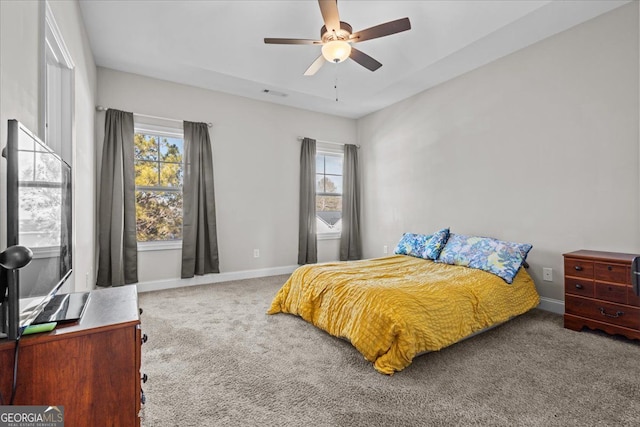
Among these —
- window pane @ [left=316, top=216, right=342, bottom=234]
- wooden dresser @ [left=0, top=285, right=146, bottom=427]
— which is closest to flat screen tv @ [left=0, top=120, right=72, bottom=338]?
wooden dresser @ [left=0, top=285, right=146, bottom=427]

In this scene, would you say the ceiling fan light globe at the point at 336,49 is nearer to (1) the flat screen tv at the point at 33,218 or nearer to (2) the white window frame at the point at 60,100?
(2) the white window frame at the point at 60,100

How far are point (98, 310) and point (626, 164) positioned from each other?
3.84 meters

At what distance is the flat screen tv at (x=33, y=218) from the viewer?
90cm

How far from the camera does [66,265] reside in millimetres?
1521

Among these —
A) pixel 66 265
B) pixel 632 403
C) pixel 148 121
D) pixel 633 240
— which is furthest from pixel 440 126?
pixel 66 265

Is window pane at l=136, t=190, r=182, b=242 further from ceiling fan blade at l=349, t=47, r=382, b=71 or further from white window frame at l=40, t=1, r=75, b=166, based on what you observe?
ceiling fan blade at l=349, t=47, r=382, b=71

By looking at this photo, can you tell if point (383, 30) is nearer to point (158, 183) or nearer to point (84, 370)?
point (84, 370)

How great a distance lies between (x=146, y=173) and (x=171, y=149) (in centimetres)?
46

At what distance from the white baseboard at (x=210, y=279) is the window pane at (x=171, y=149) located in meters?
1.61

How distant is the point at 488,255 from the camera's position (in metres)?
3.07

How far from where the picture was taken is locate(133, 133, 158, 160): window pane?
4023 mm

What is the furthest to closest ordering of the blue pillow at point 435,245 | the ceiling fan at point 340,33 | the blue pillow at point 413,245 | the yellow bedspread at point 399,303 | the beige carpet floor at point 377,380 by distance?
the blue pillow at point 413,245 < the blue pillow at point 435,245 < the ceiling fan at point 340,33 < the yellow bedspread at point 399,303 < the beige carpet floor at point 377,380

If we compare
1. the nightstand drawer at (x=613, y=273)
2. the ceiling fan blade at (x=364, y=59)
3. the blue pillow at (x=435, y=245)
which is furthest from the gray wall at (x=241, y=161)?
the nightstand drawer at (x=613, y=273)

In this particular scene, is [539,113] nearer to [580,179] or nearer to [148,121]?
[580,179]
